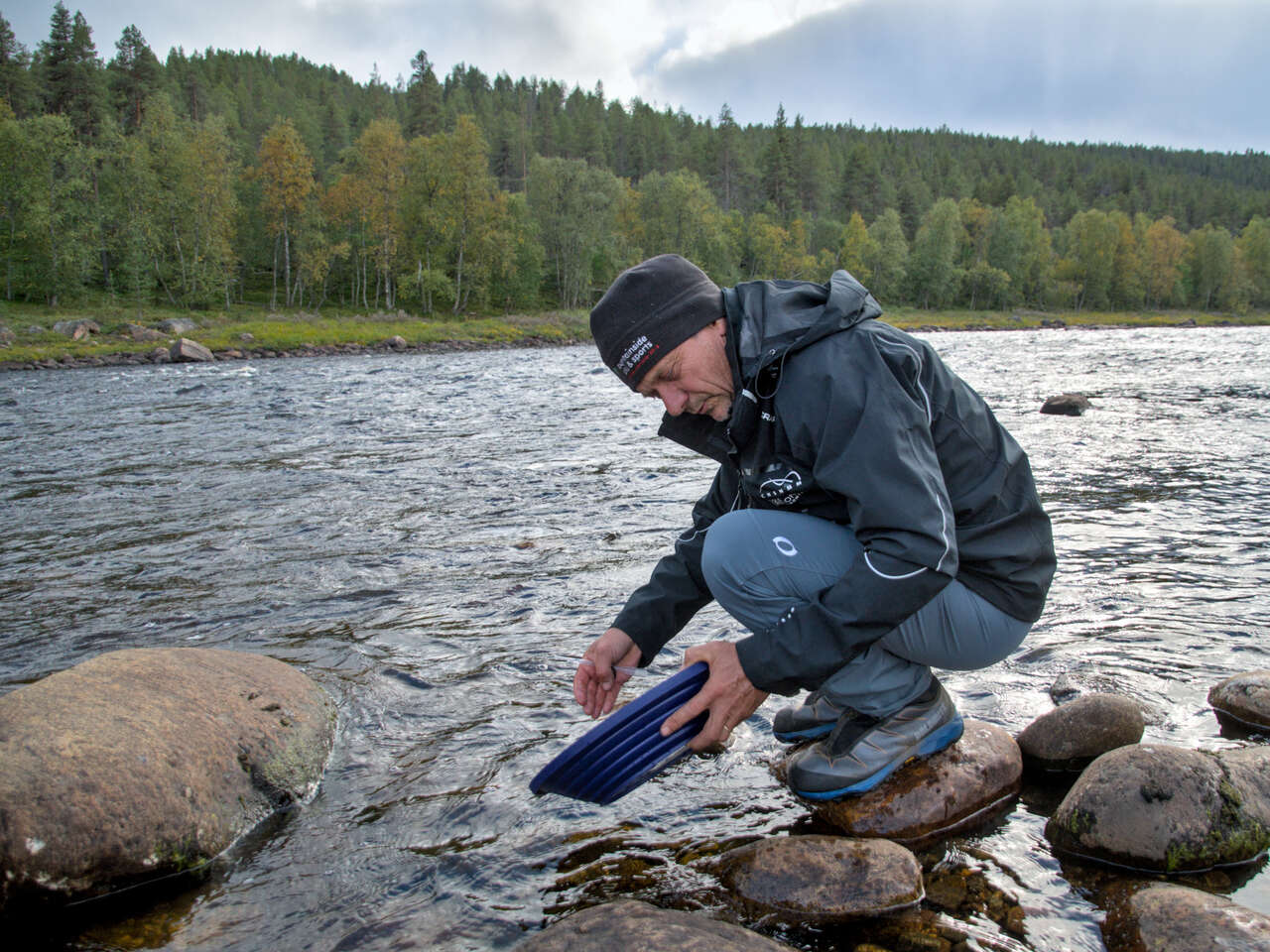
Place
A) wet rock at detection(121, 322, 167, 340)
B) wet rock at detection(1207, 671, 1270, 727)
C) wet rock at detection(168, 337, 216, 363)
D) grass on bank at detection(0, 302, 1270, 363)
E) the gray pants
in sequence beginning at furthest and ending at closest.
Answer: wet rock at detection(121, 322, 167, 340) → grass on bank at detection(0, 302, 1270, 363) → wet rock at detection(168, 337, 216, 363) → wet rock at detection(1207, 671, 1270, 727) → the gray pants

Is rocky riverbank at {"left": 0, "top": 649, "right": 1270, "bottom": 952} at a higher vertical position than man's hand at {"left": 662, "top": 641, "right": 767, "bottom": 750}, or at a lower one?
lower

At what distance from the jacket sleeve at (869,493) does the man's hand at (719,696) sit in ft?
0.45

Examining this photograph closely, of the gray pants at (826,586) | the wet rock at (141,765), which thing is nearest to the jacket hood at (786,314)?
the gray pants at (826,586)

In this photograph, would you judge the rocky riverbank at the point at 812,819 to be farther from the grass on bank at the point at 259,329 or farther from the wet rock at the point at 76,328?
the wet rock at the point at 76,328

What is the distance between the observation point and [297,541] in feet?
24.7

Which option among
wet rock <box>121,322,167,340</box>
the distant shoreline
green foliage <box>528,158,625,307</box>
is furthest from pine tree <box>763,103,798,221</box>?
wet rock <box>121,322,167,340</box>

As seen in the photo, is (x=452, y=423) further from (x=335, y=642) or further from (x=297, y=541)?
(x=335, y=642)

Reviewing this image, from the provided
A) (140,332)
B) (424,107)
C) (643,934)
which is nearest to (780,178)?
(424,107)

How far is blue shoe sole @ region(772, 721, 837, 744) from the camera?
357 centimetres

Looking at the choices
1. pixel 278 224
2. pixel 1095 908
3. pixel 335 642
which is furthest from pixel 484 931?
pixel 278 224

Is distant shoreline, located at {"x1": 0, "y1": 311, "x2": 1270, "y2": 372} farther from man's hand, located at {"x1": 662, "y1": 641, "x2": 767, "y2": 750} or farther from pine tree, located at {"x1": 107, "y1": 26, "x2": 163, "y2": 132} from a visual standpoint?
pine tree, located at {"x1": 107, "y1": 26, "x2": 163, "y2": 132}

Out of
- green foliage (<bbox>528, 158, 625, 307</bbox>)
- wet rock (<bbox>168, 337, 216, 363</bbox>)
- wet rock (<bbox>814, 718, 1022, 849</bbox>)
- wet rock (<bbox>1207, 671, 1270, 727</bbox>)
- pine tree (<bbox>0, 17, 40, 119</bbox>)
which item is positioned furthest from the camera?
green foliage (<bbox>528, 158, 625, 307</bbox>)

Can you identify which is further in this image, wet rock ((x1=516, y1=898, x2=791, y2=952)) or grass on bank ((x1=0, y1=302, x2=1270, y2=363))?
grass on bank ((x1=0, y1=302, x2=1270, y2=363))

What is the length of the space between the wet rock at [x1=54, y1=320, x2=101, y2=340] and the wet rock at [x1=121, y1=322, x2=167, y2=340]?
1171 millimetres
